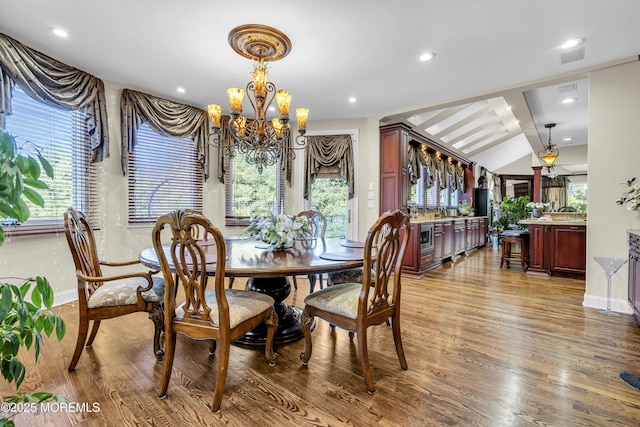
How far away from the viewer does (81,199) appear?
3387 mm

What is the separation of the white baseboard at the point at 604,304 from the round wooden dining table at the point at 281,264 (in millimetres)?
2630

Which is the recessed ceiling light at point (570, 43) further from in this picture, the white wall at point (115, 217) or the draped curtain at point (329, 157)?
the draped curtain at point (329, 157)

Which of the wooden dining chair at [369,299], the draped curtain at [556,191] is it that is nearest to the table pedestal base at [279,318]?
the wooden dining chair at [369,299]

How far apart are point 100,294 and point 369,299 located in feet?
5.71

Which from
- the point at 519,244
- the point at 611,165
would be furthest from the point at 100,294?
the point at 519,244

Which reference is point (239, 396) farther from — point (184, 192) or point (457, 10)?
point (184, 192)

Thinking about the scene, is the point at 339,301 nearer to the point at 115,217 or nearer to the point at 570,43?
the point at 570,43

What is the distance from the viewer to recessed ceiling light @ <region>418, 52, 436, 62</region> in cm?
297

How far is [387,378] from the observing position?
189 centimetres

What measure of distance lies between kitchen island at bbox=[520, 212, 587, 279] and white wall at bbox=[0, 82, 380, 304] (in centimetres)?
256

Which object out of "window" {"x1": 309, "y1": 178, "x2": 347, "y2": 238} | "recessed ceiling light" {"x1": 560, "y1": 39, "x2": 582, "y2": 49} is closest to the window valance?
"window" {"x1": 309, "y1": 178, "x2": 347, "y2": 238}

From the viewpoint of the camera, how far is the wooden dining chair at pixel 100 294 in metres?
1.95

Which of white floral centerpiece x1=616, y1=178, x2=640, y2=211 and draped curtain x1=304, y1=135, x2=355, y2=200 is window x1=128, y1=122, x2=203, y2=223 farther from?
white floral centerpiece x1=616, y1=178, x2=640, y2=211

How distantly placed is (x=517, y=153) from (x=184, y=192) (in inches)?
405
